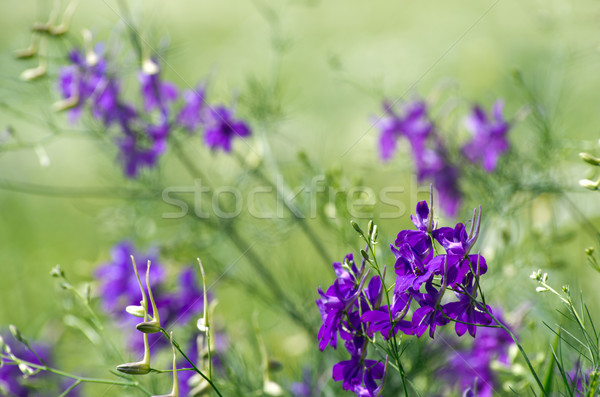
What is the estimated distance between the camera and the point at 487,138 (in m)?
1.78

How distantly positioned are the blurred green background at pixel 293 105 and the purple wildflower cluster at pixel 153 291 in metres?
0.14

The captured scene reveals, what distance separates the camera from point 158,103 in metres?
1.87

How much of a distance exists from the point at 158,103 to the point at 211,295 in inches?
23.4

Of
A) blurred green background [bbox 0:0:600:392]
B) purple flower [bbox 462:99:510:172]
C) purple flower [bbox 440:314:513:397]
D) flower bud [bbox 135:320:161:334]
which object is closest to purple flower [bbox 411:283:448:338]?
flower bud [bbox 135:320:161:334]

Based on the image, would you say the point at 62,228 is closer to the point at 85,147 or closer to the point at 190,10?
the point at 85,147

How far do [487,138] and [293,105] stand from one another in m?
2.07

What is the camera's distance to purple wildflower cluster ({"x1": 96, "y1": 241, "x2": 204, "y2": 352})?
1771 millimetres

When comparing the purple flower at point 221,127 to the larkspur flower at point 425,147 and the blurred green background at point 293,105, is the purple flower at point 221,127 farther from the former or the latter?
the larkspur flower at point 425,147

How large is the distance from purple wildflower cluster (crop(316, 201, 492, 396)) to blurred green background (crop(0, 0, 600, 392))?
77 centimetres

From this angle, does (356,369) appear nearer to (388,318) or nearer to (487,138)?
(388,318)

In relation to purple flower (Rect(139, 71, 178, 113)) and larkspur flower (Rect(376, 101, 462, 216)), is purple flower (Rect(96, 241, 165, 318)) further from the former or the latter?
larkspur flower (Rect(376, 101, 462, 216))

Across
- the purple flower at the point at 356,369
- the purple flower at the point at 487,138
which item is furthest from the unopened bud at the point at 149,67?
the purple flower at the point at 356,369

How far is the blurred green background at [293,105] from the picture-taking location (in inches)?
81.2

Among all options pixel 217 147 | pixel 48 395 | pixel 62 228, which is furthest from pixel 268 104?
pixel 62 228
